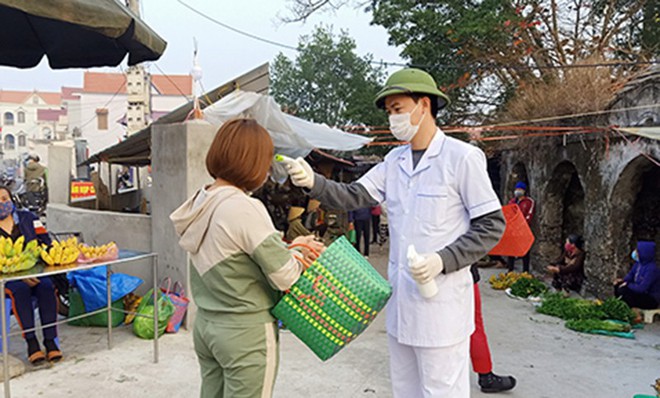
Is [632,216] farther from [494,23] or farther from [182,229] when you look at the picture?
[182,229]

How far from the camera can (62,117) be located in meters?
62.0

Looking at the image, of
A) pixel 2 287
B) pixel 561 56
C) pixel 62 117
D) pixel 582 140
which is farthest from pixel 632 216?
pixel 62 117

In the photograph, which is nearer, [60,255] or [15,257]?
[15,257]

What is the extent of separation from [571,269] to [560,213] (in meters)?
1.60

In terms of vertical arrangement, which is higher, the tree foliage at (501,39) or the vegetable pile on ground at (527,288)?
the tree foliage at (501,39)

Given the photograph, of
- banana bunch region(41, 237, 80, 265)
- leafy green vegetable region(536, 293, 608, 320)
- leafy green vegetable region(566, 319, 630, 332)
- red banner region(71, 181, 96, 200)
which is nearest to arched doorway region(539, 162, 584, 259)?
leafy green vegetable region(536, 293, 608, 320)

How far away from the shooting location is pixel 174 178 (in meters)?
5.32

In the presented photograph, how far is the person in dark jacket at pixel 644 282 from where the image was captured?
20.4 ft

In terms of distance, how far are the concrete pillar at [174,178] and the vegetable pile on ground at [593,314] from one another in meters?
4.47

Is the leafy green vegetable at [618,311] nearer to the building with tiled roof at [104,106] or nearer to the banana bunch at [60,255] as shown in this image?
the banana bunch at [60,255]

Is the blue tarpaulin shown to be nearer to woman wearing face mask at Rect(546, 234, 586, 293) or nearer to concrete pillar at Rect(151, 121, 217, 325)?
concrete pillar at Rect(151, 121, 217, 325)

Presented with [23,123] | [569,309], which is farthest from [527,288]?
[23,123]

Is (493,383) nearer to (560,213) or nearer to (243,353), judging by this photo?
(243,353)

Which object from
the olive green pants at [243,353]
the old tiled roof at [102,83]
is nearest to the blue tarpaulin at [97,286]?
the olive green pants at [243,353]
